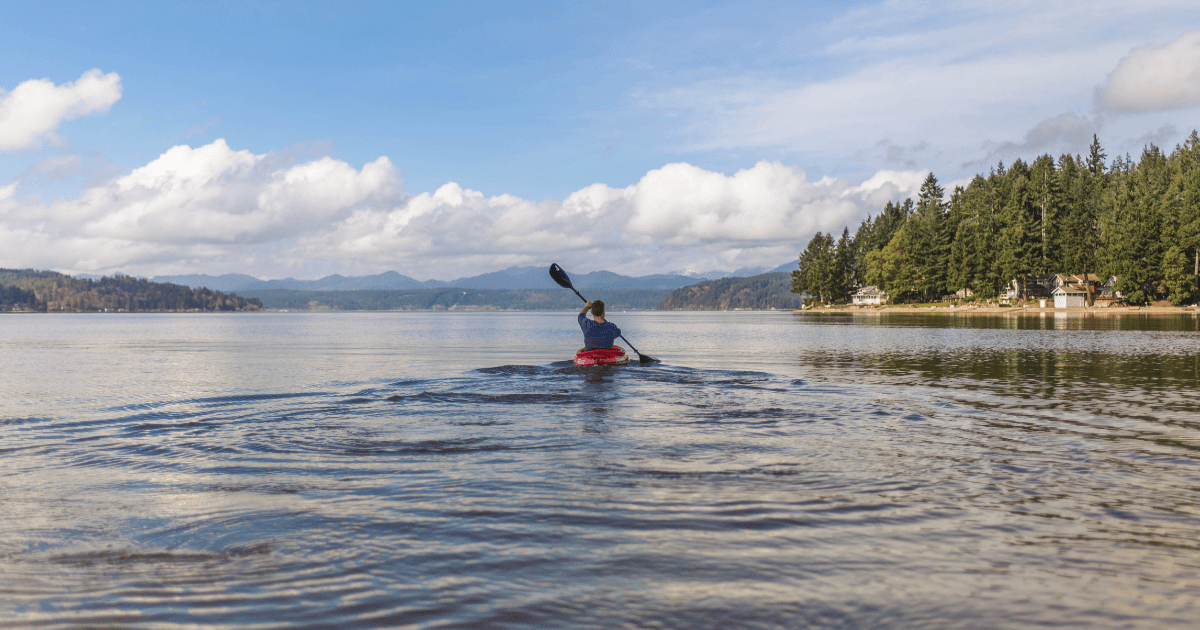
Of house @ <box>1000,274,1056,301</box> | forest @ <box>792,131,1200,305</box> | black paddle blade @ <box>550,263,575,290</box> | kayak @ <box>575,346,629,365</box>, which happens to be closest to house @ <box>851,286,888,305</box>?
forest @ <box>792,131,1200,305</box>

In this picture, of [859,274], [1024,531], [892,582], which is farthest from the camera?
[859,274]

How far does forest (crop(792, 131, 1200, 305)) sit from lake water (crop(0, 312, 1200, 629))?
→ 338ft

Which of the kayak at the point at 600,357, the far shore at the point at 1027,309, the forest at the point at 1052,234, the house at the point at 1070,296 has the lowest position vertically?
the kayak at the point at 600,357

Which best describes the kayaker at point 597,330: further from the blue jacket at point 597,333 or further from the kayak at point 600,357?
the kayak at point 600,357

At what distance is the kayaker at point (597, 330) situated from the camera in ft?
79.6

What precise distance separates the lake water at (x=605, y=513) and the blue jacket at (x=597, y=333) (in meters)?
6.06

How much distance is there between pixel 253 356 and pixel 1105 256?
118059 mm

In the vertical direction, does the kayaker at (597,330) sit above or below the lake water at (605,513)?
above

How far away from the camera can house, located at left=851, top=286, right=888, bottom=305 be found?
556 feet

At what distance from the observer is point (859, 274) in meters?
182

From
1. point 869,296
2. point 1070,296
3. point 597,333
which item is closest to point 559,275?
point 597,333

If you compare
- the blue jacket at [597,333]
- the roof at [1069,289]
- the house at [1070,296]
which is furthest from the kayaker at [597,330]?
the roof at [1069,289]

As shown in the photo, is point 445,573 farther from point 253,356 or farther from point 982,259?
point 982,259

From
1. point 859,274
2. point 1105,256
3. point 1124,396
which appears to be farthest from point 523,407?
point 859,274
